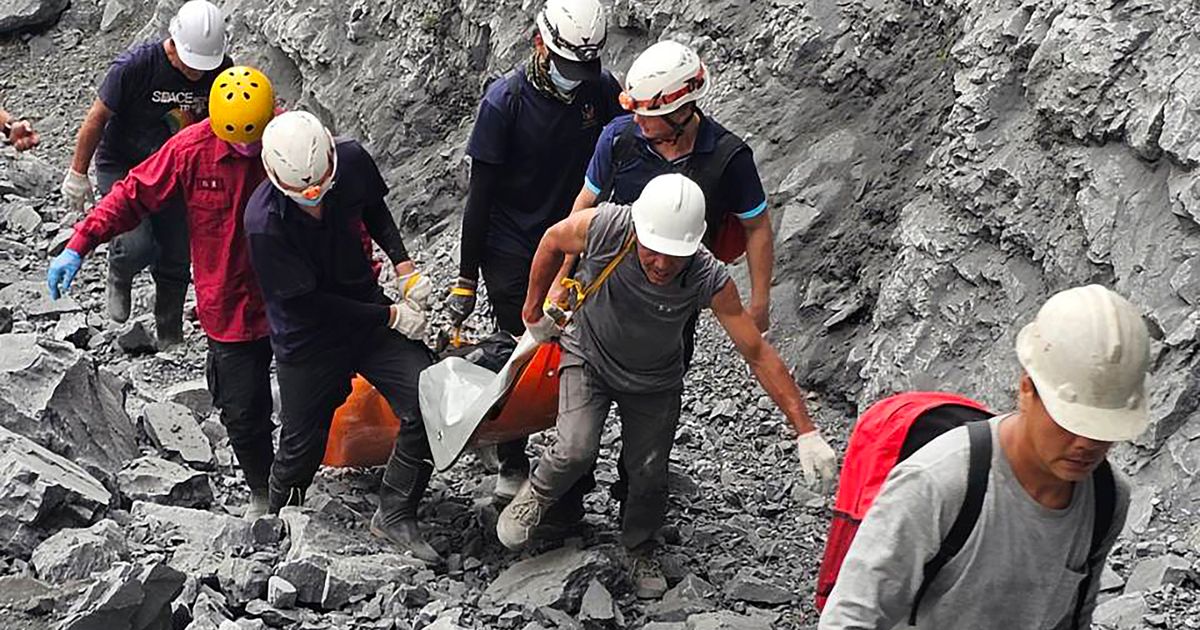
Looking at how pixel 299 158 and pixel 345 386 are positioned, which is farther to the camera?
pixel 345 386

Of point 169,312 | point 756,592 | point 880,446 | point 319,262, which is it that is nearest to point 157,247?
point 169,312

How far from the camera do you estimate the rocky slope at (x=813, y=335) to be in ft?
19.3

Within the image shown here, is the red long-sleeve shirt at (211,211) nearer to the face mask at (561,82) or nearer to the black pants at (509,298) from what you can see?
the black pants at (509,298)

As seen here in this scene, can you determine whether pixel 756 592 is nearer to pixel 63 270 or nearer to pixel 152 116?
pixel 63 270

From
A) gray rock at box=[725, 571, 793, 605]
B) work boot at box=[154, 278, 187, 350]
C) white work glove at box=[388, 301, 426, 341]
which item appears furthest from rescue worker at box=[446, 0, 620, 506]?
work boot at box=[154, 278, 187, 350]

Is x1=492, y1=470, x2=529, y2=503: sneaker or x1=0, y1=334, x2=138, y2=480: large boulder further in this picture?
x1=0, y1=334, x2=138, y2=480: large boulder

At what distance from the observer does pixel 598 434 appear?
5.81 meters

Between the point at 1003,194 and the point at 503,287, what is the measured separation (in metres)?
2.52

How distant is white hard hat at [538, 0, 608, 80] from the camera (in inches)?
247

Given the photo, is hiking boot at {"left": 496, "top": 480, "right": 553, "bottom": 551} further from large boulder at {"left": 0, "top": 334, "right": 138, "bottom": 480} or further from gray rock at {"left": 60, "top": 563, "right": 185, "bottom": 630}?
large boulder at {"left": 0, "top": 334, "right": 138, "bottom": 480}

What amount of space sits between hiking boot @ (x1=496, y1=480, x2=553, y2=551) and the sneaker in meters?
0.67

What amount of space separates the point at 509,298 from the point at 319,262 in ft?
3.58

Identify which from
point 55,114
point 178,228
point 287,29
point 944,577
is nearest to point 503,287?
point 178,228

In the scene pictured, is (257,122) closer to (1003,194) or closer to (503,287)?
(503,287)
